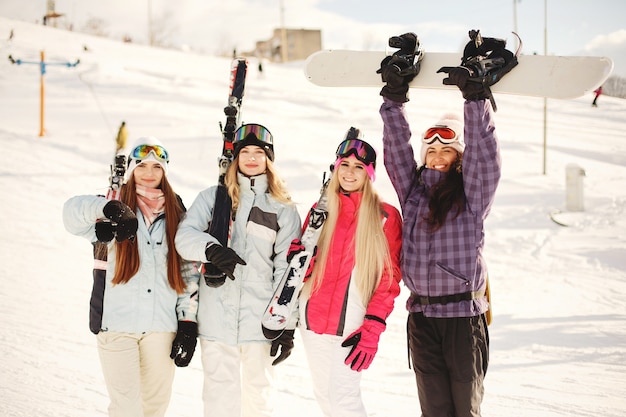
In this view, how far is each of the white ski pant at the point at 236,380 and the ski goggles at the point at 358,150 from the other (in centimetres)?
125

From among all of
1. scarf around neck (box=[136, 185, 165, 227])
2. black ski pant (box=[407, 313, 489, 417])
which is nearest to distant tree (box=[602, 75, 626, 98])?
black ski pant (box=[407, 313, 489, 417])

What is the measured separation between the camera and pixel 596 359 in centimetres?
492

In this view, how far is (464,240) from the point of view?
286 centimetres

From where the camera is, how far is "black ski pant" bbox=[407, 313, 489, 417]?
2.79 m

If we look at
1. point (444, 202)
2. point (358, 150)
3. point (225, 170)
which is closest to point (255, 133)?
point (225, 170)

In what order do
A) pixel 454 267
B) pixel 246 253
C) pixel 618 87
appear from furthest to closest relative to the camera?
pixel 618 87 → pixel 246 253 → pixel 454 267

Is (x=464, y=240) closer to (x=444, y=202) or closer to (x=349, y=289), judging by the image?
(x=444, y=202)

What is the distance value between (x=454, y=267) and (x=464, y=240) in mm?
158

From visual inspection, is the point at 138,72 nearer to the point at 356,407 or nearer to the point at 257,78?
the point at 257,78

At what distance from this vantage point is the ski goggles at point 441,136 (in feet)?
10.2

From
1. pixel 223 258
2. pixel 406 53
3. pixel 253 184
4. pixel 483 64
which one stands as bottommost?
→ pixel 223 258

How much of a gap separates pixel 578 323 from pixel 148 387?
16.1ft

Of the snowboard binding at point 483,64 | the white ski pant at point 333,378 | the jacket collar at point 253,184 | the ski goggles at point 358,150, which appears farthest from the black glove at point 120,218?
the snowboard binding at point 483,64

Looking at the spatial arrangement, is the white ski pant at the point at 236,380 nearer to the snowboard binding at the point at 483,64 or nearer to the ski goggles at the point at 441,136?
the ski goggles at the point at 441,136
